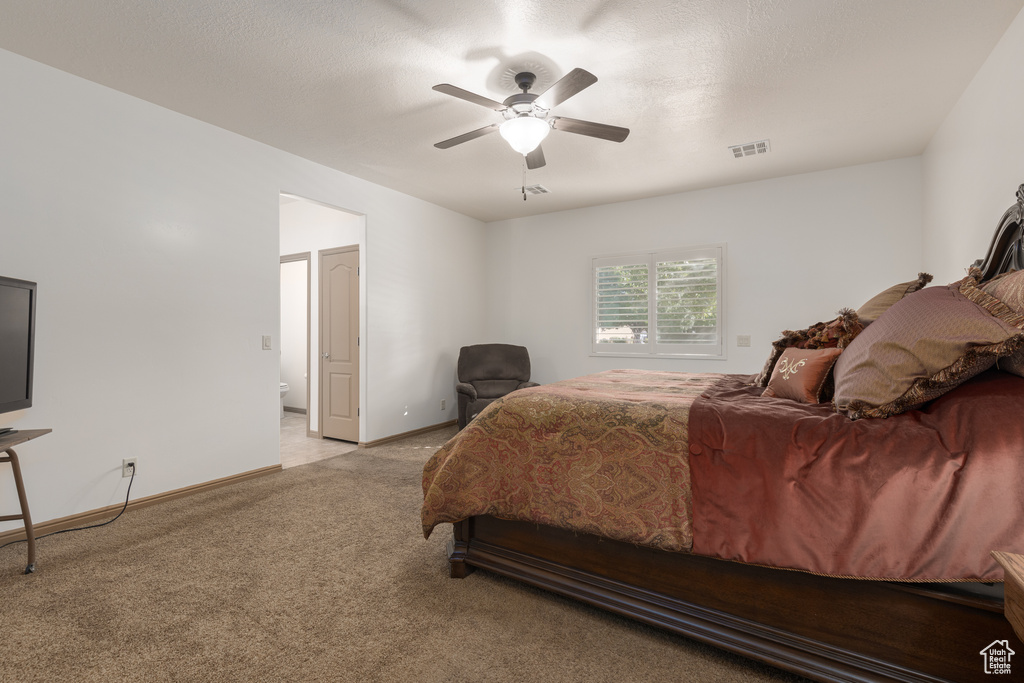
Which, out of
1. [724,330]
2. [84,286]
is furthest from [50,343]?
[724,330]

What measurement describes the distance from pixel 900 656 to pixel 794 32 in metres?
2.74

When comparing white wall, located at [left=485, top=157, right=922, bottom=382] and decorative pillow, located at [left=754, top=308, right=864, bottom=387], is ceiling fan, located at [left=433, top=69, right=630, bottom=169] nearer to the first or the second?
decorative pillow, located at [left=754, top=308, right=864, bottom=387]

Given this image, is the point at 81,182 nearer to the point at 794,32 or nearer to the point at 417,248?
the point at 417,248

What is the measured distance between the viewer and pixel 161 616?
1.89 meters

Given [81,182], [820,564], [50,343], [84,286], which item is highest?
[81,182]

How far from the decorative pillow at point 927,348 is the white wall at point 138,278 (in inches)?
154

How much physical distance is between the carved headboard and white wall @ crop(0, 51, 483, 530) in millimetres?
4600

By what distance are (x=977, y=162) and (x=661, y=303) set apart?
2.72 metres

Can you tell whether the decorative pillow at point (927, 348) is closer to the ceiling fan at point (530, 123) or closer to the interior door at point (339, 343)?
the ceiling fan at point (530, 123)

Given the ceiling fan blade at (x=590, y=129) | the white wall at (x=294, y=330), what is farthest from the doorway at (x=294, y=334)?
the ceiling fan blade at (x=590, y=129)

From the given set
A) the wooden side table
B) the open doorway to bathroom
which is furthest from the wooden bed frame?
the open doorway to bathroom

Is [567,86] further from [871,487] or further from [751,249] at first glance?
[751,249]

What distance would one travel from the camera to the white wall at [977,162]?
2.39m

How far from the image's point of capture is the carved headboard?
2.08 meters
